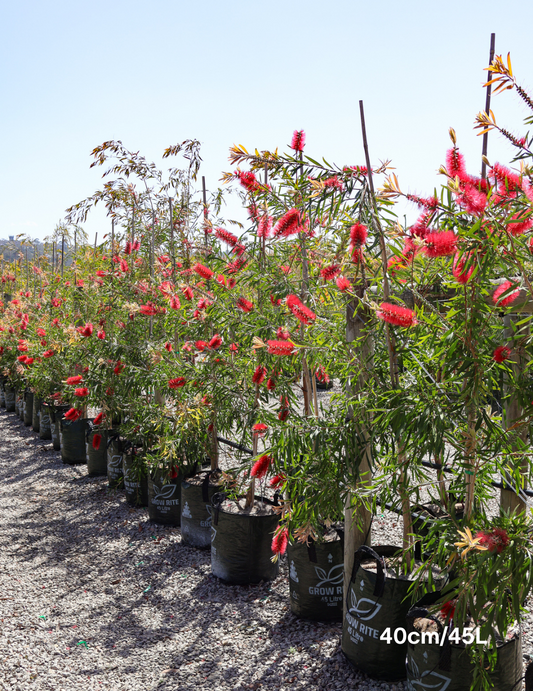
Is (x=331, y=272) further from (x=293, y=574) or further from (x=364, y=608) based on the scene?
(x=293, y=574)

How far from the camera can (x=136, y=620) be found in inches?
115

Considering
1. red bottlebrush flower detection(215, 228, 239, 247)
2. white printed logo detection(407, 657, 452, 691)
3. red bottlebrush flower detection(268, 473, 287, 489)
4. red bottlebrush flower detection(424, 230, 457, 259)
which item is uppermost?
red bottlebrush flower detection(215, 228, 239, 247)

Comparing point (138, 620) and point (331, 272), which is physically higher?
point (331, 272)

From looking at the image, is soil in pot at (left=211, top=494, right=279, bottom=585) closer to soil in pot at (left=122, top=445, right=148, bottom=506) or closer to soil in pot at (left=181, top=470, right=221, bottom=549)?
soil in pot at (left=181, top=470, right=221, bottom=549)

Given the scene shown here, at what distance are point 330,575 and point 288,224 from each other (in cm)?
170

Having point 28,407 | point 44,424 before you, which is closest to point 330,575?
point 44,424

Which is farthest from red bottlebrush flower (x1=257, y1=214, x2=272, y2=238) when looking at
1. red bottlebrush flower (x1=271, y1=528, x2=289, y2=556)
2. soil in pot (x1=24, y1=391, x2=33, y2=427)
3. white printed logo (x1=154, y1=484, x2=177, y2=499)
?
soil in pot (x1=24, y1=391, x2=33, y2=427)

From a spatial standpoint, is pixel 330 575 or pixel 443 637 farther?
pixel 330 575

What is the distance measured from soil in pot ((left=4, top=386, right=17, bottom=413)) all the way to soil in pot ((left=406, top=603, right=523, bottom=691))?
29.3ft

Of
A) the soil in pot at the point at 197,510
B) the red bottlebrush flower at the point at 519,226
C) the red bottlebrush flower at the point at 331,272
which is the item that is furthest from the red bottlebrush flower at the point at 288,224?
the soil in pot at the point at 197,510

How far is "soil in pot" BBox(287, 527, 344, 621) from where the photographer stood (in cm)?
261

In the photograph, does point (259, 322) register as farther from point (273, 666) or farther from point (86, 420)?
point (86, 420)

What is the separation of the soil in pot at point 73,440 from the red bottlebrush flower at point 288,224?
15.0ft

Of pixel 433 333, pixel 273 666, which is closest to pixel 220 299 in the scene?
pixel 433 333
